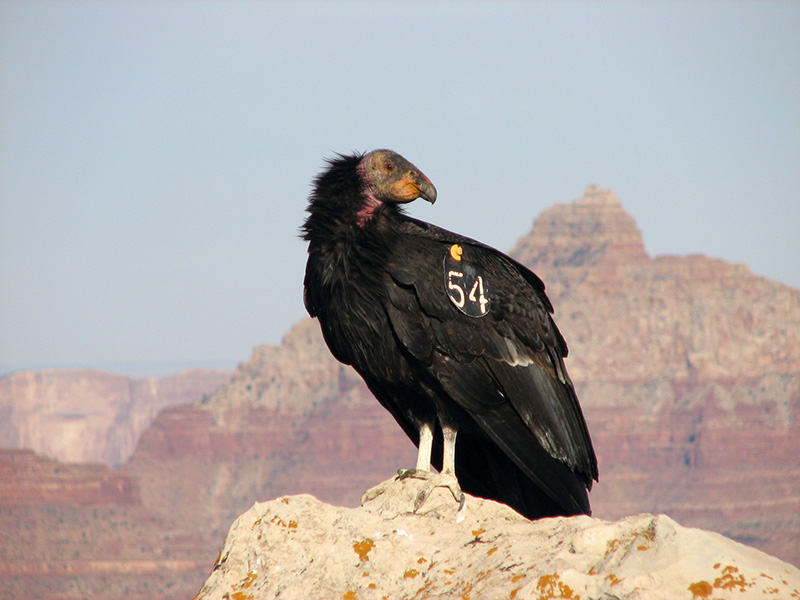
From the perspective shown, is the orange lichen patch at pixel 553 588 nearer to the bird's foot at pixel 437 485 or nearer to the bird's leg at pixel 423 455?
the bird's foot at pixel 437 485

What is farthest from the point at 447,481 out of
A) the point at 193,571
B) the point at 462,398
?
the point at 193,571

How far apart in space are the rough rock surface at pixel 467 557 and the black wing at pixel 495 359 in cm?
57

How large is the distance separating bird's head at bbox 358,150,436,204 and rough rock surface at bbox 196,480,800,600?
2182 millimetres

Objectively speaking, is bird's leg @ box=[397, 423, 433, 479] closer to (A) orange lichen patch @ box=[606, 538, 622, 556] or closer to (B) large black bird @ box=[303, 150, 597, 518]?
(B) large black bird @ box=[303, 150, 597, 518]

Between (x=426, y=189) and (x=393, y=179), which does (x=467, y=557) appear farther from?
(x=393, y=179)

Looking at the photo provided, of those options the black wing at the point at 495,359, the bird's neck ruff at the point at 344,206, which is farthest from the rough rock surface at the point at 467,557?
the bird's neck ruff at the point at 344,206

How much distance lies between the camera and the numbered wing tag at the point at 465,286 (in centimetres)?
978

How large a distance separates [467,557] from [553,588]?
1.13 m

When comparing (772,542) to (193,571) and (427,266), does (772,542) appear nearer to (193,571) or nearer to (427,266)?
(193,571)

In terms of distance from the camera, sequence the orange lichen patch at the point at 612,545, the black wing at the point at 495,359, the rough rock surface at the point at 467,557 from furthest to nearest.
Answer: the black wing at the point at 495,359 → the orange lichen patch at the point at 612,545 → the rough rock surface at the point at 467,557

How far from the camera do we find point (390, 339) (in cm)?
977

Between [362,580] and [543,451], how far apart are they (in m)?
2.03

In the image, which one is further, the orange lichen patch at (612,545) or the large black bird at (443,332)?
the large black bird at (443,332)

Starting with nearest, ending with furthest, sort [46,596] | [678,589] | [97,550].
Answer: [678,589], [46,596], [97,550]
